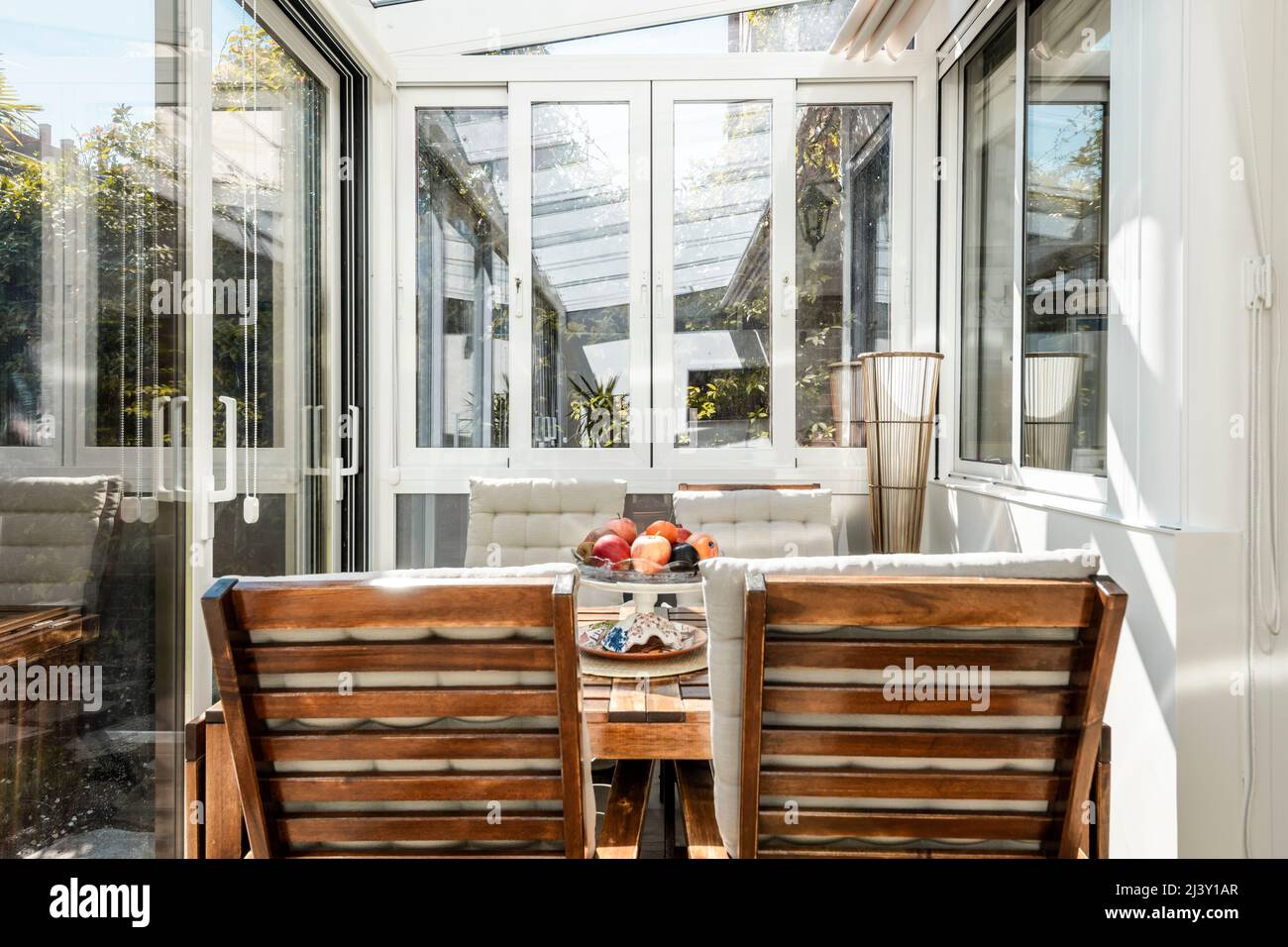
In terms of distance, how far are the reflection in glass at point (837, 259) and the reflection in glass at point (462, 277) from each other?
1391 millimetres

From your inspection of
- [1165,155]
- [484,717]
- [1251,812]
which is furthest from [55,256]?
[1251,812]

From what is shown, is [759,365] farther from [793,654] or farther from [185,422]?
[793,654]

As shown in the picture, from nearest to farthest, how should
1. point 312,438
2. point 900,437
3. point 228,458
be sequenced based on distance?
point 228,458 → point 312,438 → point 900,437

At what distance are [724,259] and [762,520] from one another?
1.44 m

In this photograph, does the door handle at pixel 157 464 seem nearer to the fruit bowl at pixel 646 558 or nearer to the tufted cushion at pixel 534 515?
the tufted cushion at pixel 534 515

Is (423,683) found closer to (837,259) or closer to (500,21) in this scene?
(837,259)

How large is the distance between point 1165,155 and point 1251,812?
4.95 feet

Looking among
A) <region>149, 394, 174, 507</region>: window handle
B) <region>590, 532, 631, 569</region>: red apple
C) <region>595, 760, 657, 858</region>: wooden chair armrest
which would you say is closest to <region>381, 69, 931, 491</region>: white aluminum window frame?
<region>149, 394, 174, 507</region>: window handle

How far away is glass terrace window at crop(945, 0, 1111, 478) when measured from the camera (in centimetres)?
229

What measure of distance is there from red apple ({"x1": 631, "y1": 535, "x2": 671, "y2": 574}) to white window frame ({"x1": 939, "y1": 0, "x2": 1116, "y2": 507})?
4.22 ft

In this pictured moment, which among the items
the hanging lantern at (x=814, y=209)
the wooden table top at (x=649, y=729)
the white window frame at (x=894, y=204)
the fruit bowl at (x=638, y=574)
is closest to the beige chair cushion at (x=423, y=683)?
the wooden table top at (x=649, y=729)

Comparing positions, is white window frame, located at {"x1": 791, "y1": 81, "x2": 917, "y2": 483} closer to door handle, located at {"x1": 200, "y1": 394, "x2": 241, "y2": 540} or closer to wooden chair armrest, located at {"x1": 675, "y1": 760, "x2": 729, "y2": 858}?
wooden chair armrest, located at {"x1": 675, "y1": 760, "x2": 729, "y2": 858}

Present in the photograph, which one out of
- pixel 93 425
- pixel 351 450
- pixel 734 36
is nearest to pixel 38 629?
pixel 93 425

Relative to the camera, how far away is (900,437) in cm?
318
